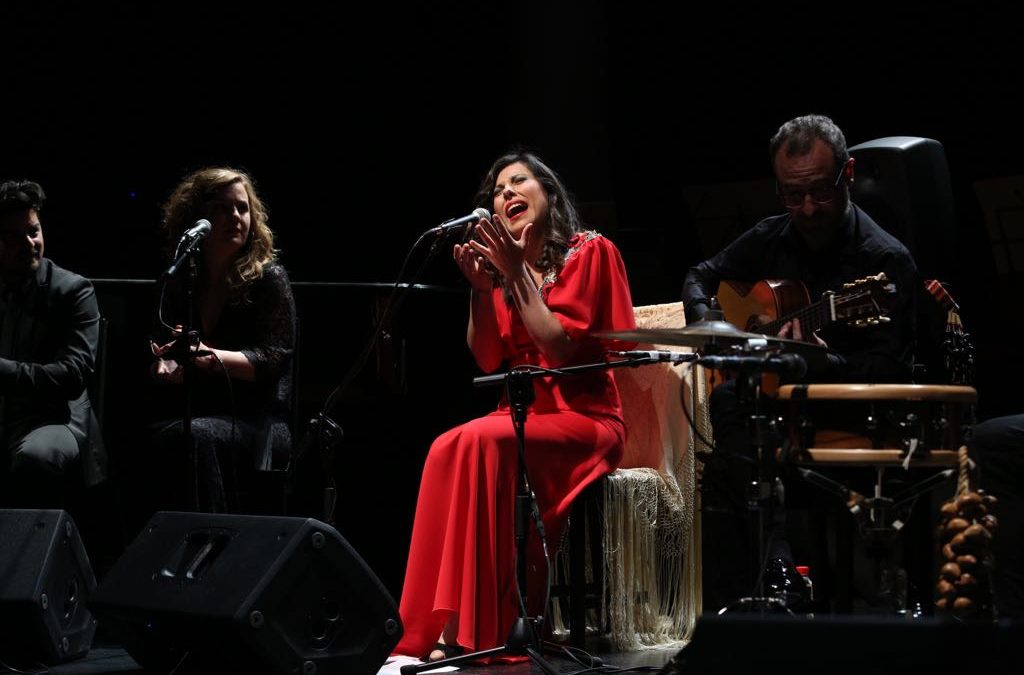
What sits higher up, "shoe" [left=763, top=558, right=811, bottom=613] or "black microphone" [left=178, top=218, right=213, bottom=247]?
"black microphone" [left=178, top=218, right=213, bottom=247]

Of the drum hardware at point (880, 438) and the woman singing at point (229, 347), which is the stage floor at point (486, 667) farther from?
the drum hardware at point (880, 438)

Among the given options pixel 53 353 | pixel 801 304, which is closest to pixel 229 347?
pixel 53 353

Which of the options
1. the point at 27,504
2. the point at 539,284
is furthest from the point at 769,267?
the point at 27,504

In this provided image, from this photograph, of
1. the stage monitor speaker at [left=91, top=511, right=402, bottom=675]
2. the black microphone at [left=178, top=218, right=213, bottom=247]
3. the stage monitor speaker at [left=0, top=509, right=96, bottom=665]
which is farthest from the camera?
the black microphone at [left=178, top=218, right=213, bottom=247]

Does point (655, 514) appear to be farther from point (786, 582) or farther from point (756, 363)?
point (756, 363)

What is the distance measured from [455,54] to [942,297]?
4.42 m

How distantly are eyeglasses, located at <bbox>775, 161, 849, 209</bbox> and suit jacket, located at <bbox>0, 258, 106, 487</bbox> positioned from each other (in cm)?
230

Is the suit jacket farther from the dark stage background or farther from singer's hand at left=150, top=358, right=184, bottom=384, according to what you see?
the dark stage background

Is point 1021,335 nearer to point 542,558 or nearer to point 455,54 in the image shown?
point 542,558

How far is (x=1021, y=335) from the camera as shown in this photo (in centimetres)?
445

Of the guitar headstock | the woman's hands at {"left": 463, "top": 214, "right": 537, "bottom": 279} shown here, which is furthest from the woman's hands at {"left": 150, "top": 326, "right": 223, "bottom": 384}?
the guitar headstock

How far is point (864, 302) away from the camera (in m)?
2.84

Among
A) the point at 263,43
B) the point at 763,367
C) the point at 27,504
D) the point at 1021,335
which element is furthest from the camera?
the point at 263,43

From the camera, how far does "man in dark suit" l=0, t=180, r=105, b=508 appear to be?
3672 millimetres
